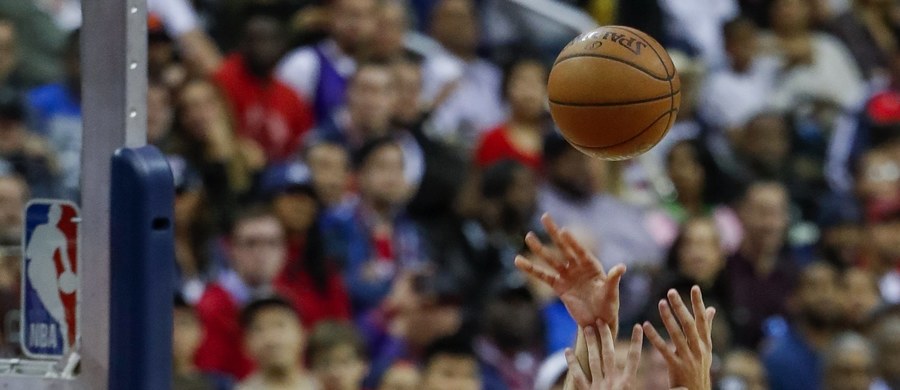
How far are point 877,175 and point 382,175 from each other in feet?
11.1

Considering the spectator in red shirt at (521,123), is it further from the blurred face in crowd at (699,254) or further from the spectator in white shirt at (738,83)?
the spectator in white shirt at (738,83)

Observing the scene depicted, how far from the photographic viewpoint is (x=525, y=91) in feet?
25.8

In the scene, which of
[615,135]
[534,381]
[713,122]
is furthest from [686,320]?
[713,122]

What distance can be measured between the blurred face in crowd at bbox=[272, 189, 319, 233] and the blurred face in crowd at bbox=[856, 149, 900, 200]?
3.67 meters

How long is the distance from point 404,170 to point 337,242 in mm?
667

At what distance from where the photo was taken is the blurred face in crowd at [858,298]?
7625mm

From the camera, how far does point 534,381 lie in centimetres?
658

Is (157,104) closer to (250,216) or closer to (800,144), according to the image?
(250,216)

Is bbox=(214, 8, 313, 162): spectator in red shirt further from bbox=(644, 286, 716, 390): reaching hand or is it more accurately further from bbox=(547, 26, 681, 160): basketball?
bbox=(644, 286, 716, 390): reaching hand

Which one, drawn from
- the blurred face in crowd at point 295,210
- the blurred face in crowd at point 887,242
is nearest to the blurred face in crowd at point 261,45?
the blurred face in crowd at point 295,210

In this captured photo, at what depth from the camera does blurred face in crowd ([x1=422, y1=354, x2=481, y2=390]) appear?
248 inches

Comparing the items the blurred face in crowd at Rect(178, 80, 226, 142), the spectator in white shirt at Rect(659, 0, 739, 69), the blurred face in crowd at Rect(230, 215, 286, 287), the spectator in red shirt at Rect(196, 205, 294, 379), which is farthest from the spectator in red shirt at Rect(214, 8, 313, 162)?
the spectator in white shirt at Rect(659, 0, 739, 69)

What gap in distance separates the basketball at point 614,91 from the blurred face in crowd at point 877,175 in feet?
16.7

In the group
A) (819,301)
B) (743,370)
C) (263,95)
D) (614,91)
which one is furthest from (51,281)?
(819,301)
